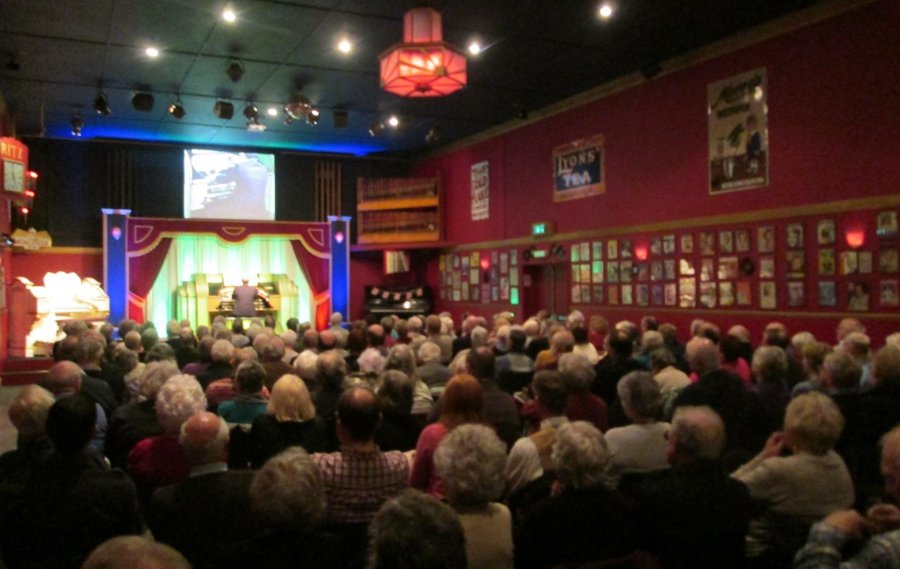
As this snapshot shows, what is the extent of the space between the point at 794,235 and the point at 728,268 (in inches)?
40.5

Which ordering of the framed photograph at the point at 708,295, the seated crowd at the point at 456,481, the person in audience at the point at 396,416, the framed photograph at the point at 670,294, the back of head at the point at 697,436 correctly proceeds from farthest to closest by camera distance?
the framed photograph at the point at 670,294 < the framed photograph at the point at 708,295 < the person in audience at the point at 396,416 < the back of head at the point at 697,436 < the seated crowd at the point at 456,481

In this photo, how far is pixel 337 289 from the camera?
16.7 meters

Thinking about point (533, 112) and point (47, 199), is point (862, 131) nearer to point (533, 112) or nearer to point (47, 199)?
point (533, 112)

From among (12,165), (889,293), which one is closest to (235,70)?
(12,165)

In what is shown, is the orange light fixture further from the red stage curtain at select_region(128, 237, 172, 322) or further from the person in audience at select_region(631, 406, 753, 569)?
the red stage curtain at select_region(128, 237, 172, 322)

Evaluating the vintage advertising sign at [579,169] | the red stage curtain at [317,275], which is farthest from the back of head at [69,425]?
the red stage curtain at [317,275]

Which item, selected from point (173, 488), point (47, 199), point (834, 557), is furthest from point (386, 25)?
point (47, 199)

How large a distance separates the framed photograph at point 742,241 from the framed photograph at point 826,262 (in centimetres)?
99

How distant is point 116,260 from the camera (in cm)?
1481

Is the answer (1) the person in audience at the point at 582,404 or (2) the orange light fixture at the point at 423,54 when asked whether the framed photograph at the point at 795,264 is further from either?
(1) the person in audience at the point at 582,404

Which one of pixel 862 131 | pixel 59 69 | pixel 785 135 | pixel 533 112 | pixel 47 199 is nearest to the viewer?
pixel 862 131

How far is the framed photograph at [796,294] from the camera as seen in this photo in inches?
338

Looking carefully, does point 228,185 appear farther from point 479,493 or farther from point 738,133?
point 479,493

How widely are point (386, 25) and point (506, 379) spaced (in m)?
5.11
